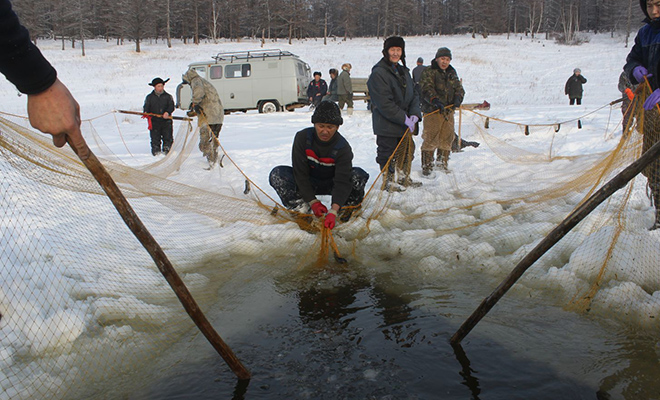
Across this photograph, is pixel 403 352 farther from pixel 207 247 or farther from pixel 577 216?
pixel 207 247

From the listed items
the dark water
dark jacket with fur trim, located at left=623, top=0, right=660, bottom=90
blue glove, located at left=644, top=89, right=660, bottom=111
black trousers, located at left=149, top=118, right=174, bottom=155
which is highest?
dark jacket with fur trim, located at left=623, top=0, right=660, bottom=90

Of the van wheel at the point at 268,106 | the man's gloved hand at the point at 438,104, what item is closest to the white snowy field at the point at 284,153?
the man's gloved hand at the point at 438,104

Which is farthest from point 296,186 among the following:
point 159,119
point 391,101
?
point 159,119

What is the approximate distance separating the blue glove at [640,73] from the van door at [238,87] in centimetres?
1509

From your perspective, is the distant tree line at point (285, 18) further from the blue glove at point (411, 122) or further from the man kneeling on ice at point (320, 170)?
the man kneeling on ice at point (320, 170)

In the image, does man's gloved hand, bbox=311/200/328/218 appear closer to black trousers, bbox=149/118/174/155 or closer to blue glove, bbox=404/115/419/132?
blue glove, bbox=404/115/419/132

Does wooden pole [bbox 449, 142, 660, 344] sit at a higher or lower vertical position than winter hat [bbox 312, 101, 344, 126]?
lower

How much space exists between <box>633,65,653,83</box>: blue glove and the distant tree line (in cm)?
4892

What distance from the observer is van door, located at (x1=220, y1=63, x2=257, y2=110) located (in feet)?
57.2

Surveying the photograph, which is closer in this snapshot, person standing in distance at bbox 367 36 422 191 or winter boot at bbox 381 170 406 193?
winter boot at bbox 381 170 406 193

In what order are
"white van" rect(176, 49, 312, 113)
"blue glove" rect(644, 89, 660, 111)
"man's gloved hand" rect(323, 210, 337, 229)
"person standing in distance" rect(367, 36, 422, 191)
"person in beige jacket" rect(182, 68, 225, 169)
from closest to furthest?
"blue glove" rect(644, 89, 660, 111) < "man's gloved hand" rect(323, 210, 337, 229) < "person standing in distance" rect(367, 36, 422, 191) < "person in beige jacket" rect(182, 68, 225, 169) < "white van" rect(176, 49, 312, 113)

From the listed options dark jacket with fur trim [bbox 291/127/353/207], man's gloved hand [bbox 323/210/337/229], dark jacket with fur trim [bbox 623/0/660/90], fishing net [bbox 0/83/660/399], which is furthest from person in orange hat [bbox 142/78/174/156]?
dark jacket with fur trim [bbox 623/0/660/90]

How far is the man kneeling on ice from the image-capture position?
4109 mm

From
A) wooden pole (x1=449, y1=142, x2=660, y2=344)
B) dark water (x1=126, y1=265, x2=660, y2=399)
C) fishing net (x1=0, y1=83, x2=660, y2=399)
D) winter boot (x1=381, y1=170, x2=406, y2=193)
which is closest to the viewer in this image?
wooden pole (x1=449, y1=142, x2=660, y2=344)
